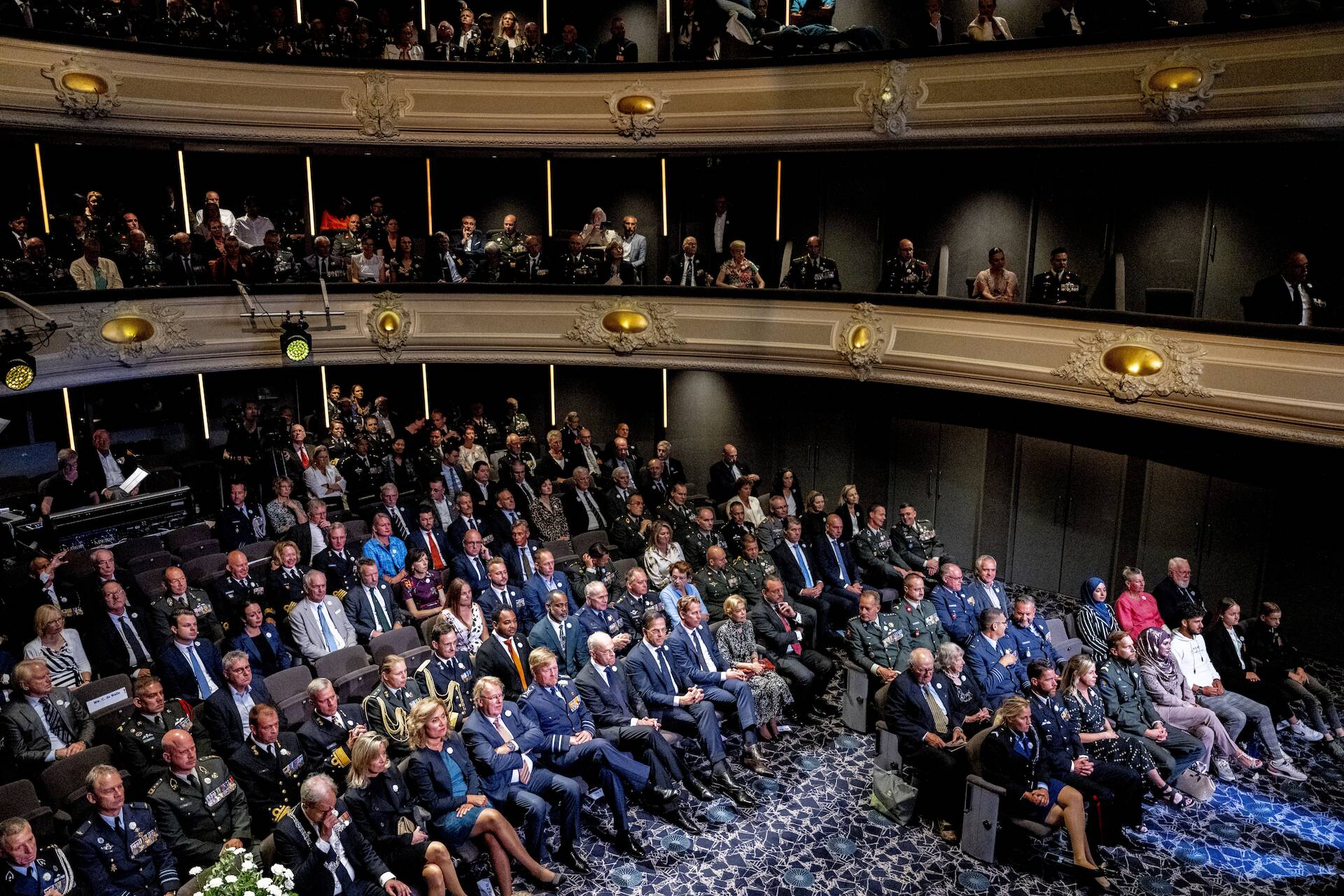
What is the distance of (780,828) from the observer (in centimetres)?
621

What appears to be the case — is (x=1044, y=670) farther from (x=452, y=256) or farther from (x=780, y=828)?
(x=452, y=256)

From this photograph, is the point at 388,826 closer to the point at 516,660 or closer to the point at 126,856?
the point at 126,856

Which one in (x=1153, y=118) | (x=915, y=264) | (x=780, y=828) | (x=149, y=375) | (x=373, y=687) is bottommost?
(x=780, y=828)

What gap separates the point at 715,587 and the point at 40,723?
14.9 feet

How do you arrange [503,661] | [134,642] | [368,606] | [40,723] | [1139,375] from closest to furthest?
[40,723], [503,661], [134,642], [368,606], [1139,375]

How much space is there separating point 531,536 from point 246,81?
5.83 metres

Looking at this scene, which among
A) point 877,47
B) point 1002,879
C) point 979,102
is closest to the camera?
point 1002,879

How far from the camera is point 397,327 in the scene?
11.5m

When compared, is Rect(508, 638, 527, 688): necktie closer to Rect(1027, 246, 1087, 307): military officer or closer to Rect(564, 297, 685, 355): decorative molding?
Rect(564, 297, 685, 355): decorative molding

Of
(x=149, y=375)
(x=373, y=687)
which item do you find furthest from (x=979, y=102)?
(x=149, y=375)

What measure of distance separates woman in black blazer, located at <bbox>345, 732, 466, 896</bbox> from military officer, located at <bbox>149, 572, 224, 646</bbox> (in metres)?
2.16

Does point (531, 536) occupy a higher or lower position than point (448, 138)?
lower

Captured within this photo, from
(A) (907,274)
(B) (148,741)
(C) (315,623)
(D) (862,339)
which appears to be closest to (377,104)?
(D) (862,339)

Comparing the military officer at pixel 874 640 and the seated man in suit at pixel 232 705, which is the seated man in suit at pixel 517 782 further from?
the military officer at pixel 874 640
